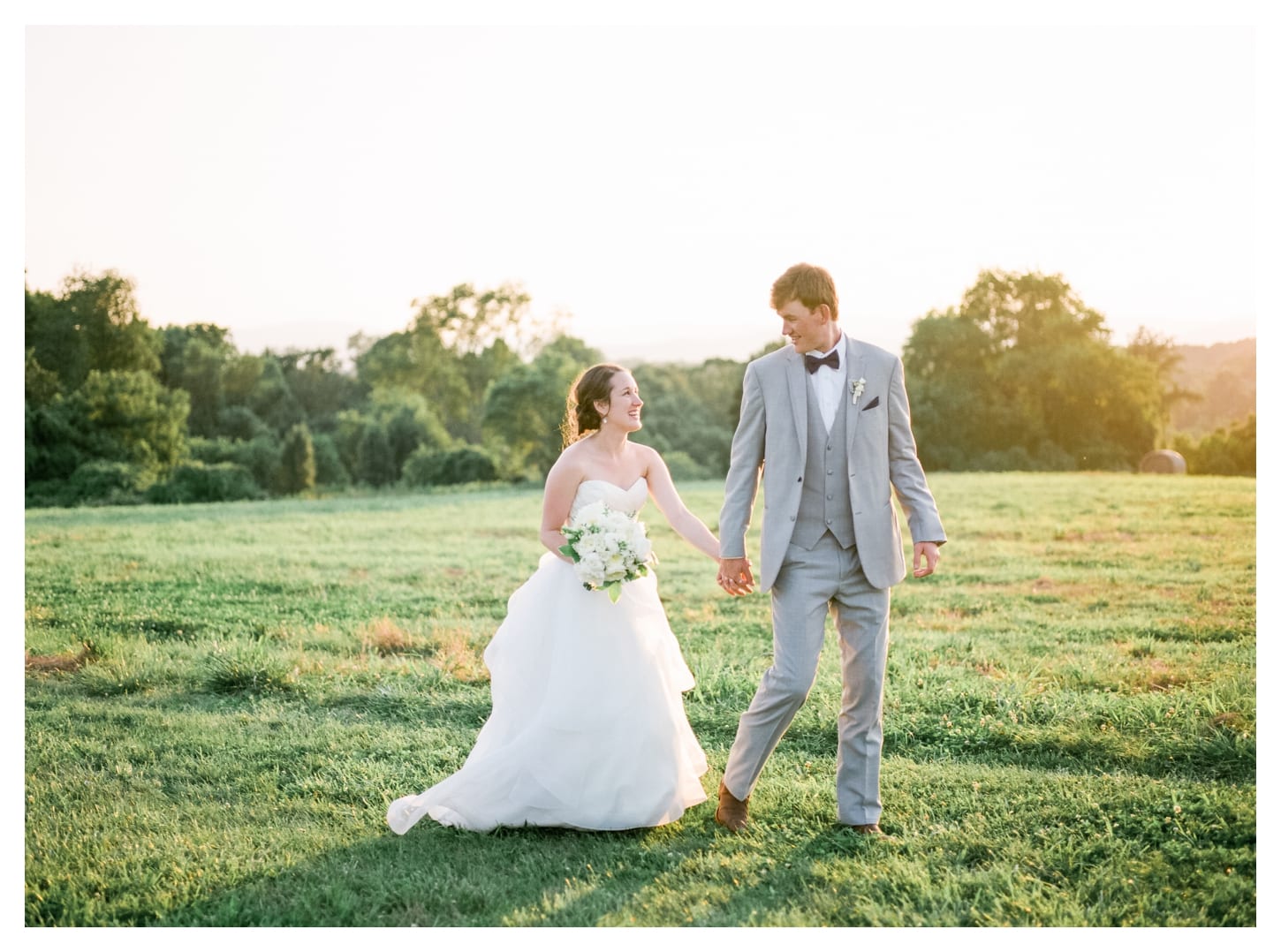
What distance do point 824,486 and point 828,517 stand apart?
126 mm

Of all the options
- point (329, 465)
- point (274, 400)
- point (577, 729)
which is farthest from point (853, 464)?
point (274, 400)

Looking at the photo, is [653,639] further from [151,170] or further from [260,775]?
[151,170]

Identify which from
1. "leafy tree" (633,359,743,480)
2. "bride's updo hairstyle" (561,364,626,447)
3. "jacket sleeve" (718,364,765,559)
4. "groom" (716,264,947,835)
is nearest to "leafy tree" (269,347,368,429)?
"leafy tree" (633,359,743,480)

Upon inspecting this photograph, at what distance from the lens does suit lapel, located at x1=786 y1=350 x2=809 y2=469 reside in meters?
4.39

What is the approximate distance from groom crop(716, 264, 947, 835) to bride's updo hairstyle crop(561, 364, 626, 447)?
70 centimetres

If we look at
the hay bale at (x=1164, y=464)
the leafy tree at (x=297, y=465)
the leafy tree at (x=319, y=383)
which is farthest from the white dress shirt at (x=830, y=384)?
the leafy tree at (x=319, y=383)

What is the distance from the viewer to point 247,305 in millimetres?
26328

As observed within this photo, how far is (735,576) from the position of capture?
179 inches

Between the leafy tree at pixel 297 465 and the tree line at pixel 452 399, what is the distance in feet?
0.17

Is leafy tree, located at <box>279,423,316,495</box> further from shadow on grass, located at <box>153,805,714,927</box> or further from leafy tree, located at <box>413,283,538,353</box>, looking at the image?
shadow on grass, located at <box>153,805,714,927</box>

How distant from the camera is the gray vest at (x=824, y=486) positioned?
4.38 meters

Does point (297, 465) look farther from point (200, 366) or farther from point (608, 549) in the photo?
point (608, 549)

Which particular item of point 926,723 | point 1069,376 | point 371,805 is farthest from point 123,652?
point 1069,376

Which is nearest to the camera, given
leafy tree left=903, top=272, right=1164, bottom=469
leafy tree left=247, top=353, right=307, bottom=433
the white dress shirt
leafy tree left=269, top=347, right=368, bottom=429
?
the white dress shirt
